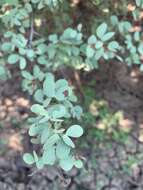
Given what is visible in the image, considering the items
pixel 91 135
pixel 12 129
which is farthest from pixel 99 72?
pixel 12 129

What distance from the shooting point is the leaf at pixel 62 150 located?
1118 millimetres

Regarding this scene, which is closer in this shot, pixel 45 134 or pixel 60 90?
pixel 45 134

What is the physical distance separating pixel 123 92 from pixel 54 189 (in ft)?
2.16

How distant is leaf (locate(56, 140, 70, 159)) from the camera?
1118 mm

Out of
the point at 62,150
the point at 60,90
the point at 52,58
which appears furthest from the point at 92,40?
the point at 62,150

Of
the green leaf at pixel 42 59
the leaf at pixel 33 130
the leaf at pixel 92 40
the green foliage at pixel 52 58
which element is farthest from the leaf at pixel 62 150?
the green leaf at pixel 42 59

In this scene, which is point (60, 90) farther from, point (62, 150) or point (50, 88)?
point (62, 150)

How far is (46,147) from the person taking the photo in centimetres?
114

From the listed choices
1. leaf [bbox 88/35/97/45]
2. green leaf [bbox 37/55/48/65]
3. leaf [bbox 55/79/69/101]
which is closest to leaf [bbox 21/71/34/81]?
green leaf [bbox 37/55/48/65]

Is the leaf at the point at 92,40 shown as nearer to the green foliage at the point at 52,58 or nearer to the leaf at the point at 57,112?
the green foliage at the point at 52,58

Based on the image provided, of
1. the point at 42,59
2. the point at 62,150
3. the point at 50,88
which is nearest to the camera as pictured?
the point at 62,150

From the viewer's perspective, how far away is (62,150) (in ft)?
3.67

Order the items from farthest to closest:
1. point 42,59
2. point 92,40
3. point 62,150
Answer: point 42,59 < point 92,40 < point 62,150

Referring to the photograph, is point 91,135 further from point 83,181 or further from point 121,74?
point 121,74
